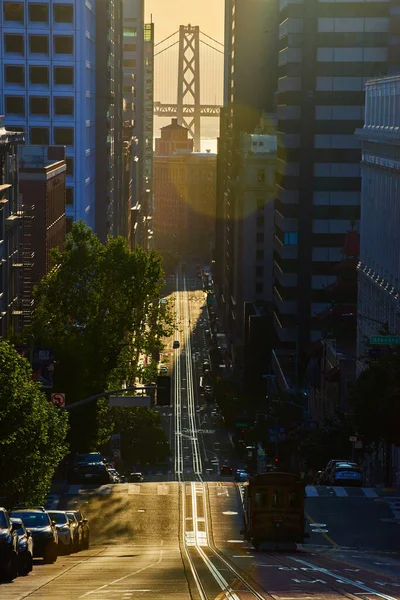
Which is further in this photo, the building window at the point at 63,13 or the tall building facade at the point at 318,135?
the tall building facade at the point at 318,135

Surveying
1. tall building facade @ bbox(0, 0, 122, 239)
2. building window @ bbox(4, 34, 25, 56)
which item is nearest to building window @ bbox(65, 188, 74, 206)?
tall building facade @ bbox(0, 0, 122, 239)

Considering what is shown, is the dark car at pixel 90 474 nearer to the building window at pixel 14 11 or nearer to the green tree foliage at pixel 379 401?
the green tree foliage at pixel 379 401

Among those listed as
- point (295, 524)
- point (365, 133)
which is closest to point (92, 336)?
point (365, 133)

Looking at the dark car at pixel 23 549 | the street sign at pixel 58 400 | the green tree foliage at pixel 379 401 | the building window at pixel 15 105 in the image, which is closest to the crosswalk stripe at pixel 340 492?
the green tree foliage at pixel 379 401

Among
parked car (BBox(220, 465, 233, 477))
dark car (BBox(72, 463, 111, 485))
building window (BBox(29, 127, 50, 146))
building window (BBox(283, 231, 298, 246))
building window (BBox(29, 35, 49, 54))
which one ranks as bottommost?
parked car (BBox(220, 465, 233, 477))

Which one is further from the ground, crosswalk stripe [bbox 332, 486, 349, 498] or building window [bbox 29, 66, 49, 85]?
building window [bbox 29, 66, 49, 85]

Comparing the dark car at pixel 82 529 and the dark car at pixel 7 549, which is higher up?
the dark car at pixel 7 549

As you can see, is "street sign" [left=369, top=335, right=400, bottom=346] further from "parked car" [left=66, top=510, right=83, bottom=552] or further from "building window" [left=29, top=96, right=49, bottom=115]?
"building window" [left=29, top=96, right=49, bottom=115]

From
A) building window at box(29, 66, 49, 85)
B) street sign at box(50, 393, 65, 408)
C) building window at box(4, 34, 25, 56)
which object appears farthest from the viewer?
building window at box(29, 66, 49, 85)

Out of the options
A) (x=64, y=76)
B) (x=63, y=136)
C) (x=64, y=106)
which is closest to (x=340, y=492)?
(x=63, y=136)
